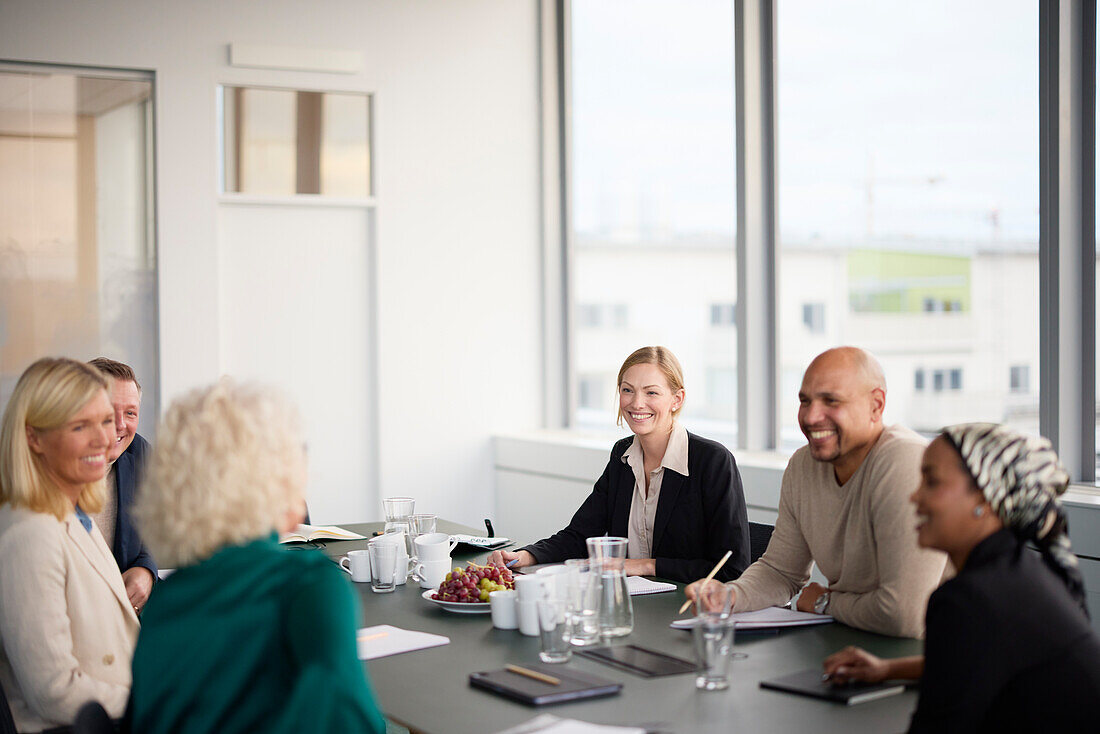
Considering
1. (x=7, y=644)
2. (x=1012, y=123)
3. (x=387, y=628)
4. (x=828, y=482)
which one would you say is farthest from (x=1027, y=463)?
(x=1012, y=123)

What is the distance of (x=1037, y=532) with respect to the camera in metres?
1.68

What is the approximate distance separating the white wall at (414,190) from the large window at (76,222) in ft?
0.41

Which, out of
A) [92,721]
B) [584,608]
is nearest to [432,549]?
[584,608]

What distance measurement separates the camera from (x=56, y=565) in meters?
1.98

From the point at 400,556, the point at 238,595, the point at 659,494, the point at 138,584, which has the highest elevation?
the point at 238,595

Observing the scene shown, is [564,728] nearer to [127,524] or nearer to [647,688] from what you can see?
[647,688]

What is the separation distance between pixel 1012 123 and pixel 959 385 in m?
0.99

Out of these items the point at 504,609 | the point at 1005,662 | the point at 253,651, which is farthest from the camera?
the point at 504,609

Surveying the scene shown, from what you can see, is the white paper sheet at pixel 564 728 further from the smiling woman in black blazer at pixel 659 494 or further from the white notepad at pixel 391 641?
the smiling woman in black blazer at pixel 659 494

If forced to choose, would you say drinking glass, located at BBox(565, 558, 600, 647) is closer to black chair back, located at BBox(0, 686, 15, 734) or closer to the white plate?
the white plate

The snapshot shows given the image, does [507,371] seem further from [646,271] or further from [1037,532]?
[1037,532]

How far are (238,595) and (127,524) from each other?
1902mm

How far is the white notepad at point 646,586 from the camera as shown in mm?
2734

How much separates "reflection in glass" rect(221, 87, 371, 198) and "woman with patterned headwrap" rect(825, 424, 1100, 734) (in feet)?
14.2
